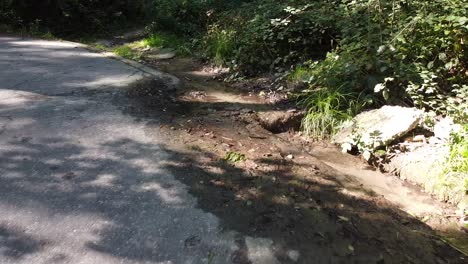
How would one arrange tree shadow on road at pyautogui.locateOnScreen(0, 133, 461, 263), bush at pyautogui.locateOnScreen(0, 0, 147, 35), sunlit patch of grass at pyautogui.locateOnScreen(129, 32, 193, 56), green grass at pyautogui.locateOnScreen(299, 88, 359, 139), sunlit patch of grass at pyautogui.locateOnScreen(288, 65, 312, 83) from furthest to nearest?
1. bush at pyautogui.locateOnScreen(0, 0, 147, 35)
2. sunlit patch of grass at pyautogui.locateOnScreen(129, 32, 193, 56)
3. sunlit patch of grass at pyautogui.locateOnScreen(288, 65, 312, 83)
4. green grass at pyautogui.locateOnScreen(299, 88, 359, 139)
5. tree shadow on road at pyautogui.locateOnScreen(0, 133, 461, 263)

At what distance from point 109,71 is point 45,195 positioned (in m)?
3.78

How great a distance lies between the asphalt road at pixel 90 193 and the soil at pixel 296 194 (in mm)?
198

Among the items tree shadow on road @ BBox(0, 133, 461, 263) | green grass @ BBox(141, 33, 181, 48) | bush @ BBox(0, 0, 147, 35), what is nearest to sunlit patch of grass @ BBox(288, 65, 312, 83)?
tree shadow on road @ BBox(0, 133, 461, 263)

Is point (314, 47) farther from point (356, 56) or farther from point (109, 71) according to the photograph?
point (109, 71)

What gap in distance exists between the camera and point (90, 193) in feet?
10.4

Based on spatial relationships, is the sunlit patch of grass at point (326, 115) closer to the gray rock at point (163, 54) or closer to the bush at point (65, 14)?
the gray rock at point (163, 54)

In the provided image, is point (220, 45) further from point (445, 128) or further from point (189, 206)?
point (189, 206)

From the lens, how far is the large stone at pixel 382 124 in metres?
4.31

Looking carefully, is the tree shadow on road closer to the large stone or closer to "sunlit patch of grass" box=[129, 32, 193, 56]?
the large stone

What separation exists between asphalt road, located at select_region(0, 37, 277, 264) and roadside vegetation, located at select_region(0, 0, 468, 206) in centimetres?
233

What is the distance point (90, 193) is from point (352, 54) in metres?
4.00

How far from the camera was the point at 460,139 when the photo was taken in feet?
13.0

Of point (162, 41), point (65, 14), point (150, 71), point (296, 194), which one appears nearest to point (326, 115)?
point (296, 194)

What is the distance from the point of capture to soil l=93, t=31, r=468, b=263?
2.82 m
